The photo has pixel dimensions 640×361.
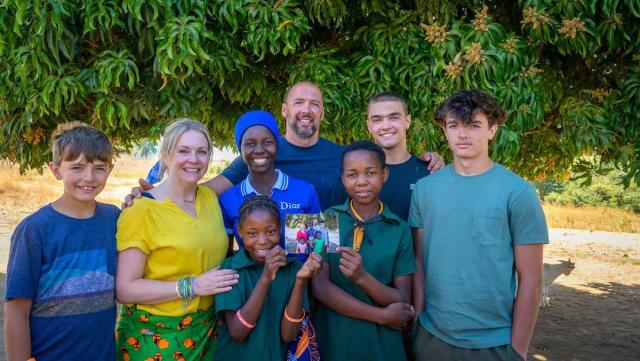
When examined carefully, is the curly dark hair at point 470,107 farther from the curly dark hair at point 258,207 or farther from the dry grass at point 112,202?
the dry grass at point 112,202

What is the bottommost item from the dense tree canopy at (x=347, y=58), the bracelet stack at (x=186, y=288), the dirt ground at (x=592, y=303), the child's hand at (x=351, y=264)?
the dirt ground at (x=592, y=303)

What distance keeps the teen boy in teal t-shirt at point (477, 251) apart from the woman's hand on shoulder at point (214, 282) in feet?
A: 3.04

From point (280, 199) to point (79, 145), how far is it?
3.42ft

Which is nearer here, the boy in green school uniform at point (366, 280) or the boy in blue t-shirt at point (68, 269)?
the boy in blue t-shirt at point (68, 269)

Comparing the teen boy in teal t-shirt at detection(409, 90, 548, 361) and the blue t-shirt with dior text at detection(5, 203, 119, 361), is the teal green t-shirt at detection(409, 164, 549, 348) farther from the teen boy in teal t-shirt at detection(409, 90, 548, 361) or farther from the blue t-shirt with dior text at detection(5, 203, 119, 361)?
the blue t-shirt with dior text at detection(5, 203, 119, 361)

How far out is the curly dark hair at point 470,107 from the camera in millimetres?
2580

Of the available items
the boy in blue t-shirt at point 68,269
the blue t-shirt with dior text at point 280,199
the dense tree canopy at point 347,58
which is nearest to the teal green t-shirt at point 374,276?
the blue t-shirt with dior text at point 280,199

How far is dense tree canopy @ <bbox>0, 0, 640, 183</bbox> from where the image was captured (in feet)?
12.4

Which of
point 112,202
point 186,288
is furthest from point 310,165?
point 112,202

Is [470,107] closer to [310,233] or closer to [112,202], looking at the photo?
[310,233]

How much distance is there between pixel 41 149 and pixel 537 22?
171 inches

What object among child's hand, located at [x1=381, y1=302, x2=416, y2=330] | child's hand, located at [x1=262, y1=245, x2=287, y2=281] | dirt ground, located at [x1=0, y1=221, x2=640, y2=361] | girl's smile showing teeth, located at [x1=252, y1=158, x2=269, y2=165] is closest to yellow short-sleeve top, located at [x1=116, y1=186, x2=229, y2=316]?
child's hand, located at [x1=262, y1=245, x2=287, y2=281]

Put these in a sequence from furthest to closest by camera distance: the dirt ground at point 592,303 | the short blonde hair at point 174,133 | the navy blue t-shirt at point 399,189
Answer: the dirt ground at point 592,303, the navy blue t-shirt at point 399,189, the short blonde hair at point 174,133

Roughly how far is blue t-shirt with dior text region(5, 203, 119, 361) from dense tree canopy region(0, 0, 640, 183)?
1.71 m
